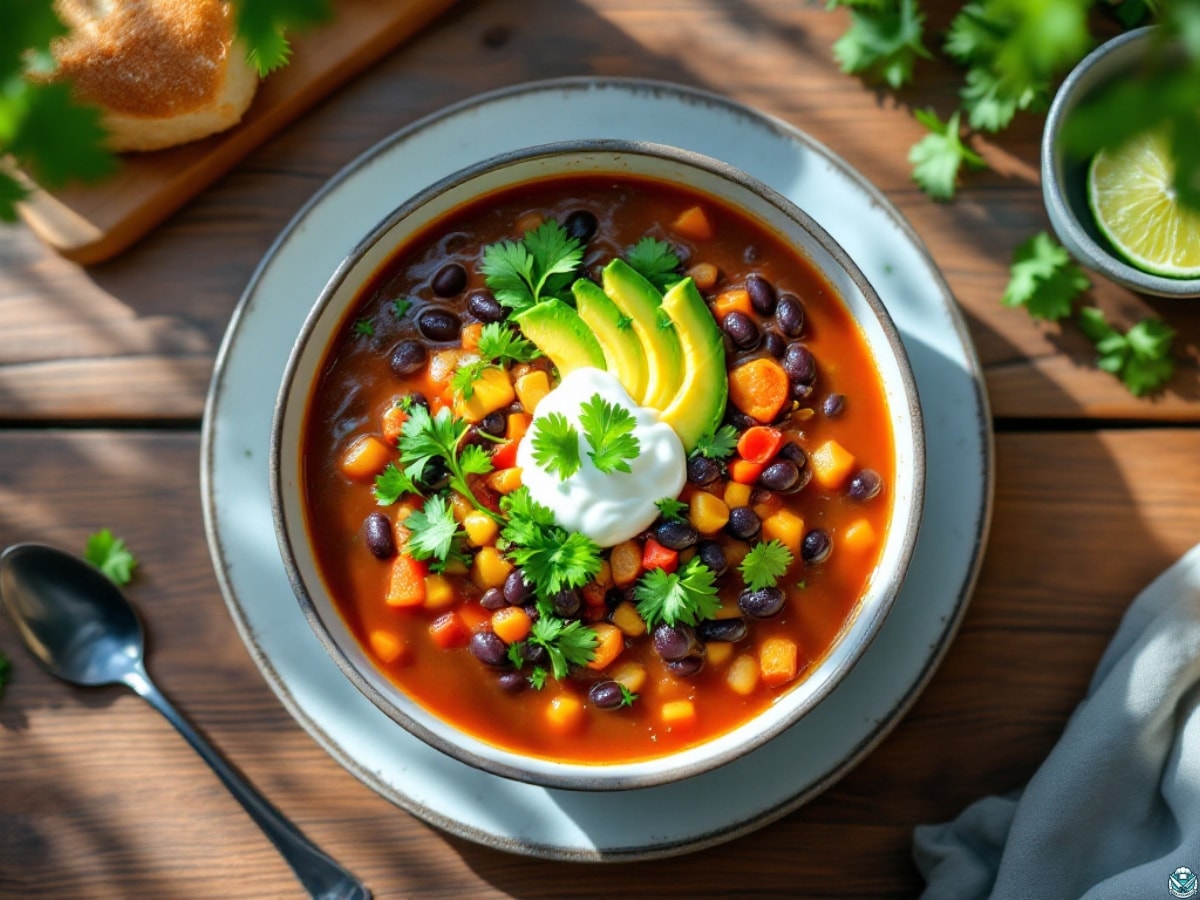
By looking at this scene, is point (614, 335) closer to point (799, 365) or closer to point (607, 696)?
point (799, 365)

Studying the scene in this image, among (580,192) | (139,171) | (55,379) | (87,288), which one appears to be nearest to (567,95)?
(580,192)

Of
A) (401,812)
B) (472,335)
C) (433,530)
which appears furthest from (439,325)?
(401,812)

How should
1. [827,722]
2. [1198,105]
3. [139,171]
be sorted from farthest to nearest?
[139,171] < [827,722] < [1198,105]

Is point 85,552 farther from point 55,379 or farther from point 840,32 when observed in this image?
point 840,32

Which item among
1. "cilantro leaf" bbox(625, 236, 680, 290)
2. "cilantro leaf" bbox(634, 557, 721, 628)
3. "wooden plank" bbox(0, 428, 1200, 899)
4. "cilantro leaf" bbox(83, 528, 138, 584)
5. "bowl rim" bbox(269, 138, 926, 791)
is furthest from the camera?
"cilantro leaf" bbox(83, 528, 138, 584)

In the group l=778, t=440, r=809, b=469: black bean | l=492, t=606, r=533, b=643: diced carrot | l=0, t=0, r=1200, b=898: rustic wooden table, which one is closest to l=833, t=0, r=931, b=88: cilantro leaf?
l=0, t=0, r=1200, b=898: rustic wooden table

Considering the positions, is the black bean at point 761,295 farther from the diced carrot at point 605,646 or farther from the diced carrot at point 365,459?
the diced carrot at point 365,459

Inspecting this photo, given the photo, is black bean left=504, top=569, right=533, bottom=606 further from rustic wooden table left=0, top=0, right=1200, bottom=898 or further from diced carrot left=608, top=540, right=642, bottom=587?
rustic wooden table left=0, top=0, right=1200, bottom=898

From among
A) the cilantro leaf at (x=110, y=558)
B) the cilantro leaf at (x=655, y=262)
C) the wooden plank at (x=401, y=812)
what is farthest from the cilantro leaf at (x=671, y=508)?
the cilantro leaf at (x=110, y=558)
